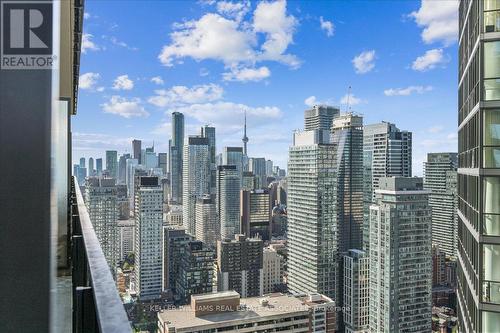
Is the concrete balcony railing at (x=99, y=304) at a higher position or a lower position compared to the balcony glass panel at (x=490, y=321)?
higher

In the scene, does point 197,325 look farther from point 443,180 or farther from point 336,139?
point 336,139

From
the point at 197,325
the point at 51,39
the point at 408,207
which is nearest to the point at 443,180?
the point at 408,207

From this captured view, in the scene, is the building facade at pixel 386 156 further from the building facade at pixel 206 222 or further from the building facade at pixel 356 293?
the building facade at pixel 206 222

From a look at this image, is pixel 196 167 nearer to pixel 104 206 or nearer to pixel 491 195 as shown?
pixel 104 206

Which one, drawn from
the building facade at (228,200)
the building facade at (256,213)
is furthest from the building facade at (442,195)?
the building facade at (228,200)

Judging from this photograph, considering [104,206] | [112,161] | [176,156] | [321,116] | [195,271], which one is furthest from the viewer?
[176,156]

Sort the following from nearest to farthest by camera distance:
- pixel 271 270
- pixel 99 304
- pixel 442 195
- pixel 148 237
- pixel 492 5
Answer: pixel 99 304 → pixel 492 5 → pixel 148 237 → pixel 442 195 → pixel 271 270

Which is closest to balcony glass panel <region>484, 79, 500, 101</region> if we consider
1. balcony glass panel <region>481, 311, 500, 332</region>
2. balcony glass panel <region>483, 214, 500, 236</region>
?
balcony glass panel <region>483, 214, 500, 236</region>

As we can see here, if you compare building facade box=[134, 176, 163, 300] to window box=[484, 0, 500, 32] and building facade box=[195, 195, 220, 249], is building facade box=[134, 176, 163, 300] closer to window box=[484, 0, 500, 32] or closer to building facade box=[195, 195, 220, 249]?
building facade box=[195, 195, 220, 249]

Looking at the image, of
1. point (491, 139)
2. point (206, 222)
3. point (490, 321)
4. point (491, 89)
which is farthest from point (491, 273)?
point (206, 222)
